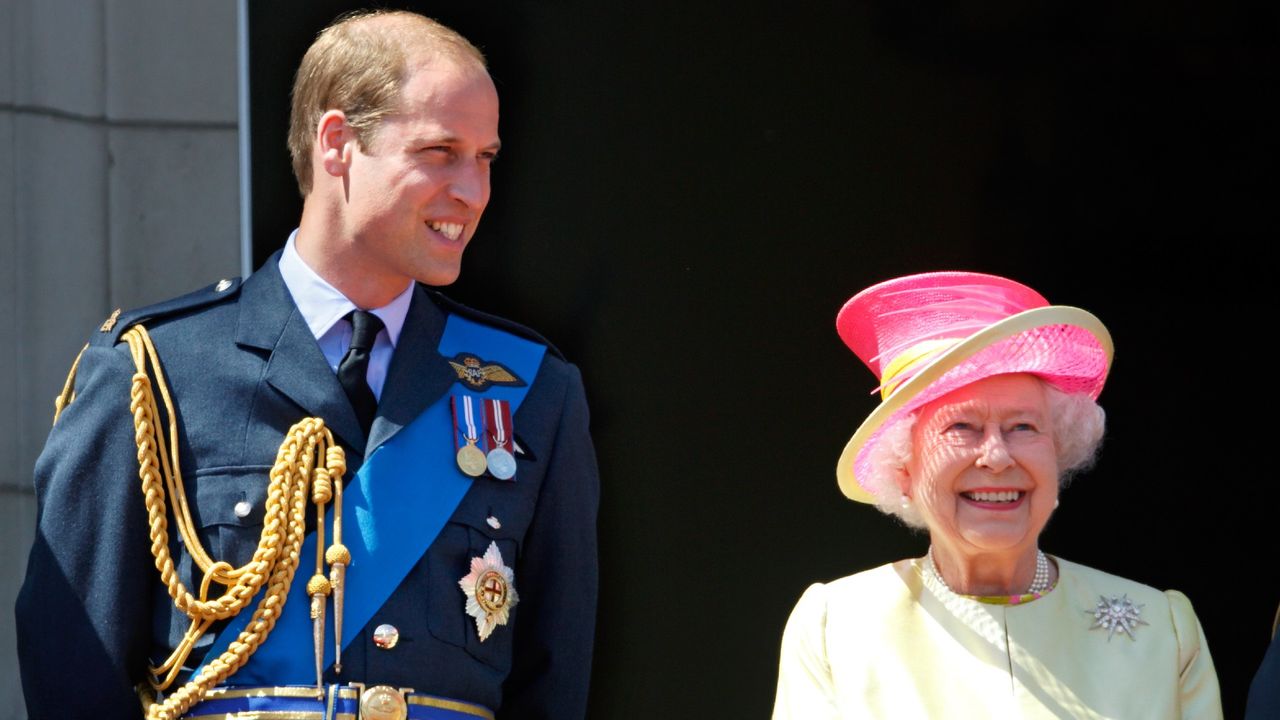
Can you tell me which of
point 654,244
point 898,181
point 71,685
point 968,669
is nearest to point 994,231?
point 898,181

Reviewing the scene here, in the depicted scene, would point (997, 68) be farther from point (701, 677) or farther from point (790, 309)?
point (701, 677)

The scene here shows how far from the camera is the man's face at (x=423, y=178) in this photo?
3.08m

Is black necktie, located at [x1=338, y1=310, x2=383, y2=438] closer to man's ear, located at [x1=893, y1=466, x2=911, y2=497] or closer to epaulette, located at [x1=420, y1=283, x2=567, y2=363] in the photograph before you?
epaulette, located at [x1=420, y1=283, x2=567, y2=363]

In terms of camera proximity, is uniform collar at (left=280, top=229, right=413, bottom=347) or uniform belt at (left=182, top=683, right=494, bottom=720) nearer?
A: uniform belt at (left=182, top=683, right=494, bottom=720)

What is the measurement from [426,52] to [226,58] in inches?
55.1

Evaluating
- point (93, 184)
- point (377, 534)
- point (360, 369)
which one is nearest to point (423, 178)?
point (360, 369)

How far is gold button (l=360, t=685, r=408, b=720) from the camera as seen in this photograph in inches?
113

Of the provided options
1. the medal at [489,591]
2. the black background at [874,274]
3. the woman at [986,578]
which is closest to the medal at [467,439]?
the medal at [489,591]

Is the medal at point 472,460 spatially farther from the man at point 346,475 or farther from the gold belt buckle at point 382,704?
the gold belt buckle at point 382,704

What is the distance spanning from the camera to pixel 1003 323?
10.4 ft

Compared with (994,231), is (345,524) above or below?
below

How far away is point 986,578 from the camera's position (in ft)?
10.8

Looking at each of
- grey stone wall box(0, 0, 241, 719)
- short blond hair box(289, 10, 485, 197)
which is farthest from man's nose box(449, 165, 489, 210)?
grey stone wall box(0, 0, 241, 719)

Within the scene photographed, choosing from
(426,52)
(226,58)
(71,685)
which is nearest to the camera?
A: (71,685)
